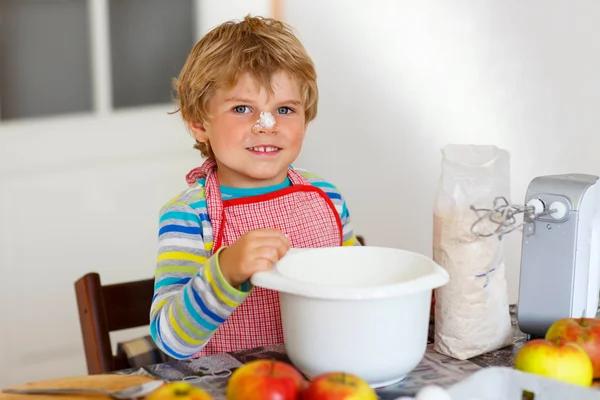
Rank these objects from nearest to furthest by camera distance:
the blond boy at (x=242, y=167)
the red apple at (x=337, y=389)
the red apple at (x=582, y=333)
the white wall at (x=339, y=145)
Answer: the red apple at (x=337, y=389) → the red apple at (x=582, y=333) → the blond boy at (x=242, y=167) → the white wall at (x=339, y=145)

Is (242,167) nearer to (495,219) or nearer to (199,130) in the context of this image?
(199,130)

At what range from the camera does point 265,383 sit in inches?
32.3

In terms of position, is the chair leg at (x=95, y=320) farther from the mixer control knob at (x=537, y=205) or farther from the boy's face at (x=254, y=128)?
the mixer control knob at (x=537, y=205)

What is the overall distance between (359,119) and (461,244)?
1.58 metres

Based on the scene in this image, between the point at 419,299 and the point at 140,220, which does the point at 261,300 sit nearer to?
the point at 419,299

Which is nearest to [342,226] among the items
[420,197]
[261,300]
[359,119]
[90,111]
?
[261,300]

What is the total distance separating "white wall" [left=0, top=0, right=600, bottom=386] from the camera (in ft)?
6.91

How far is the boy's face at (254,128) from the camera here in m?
1.28

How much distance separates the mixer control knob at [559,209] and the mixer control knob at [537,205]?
0.04ft

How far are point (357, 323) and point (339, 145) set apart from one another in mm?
1824

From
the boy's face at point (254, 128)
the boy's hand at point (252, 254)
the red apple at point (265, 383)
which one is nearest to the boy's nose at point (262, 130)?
the boy's face at point (254, 128)

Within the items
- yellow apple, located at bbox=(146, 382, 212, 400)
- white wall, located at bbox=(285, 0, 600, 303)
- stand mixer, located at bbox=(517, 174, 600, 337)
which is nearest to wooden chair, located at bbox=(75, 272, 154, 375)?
yellow apple, located at bbox=(146, 382, 212, 400)

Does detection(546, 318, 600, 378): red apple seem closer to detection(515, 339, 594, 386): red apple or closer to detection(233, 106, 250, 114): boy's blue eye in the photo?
detection(515, 339, 594, 386): red apple

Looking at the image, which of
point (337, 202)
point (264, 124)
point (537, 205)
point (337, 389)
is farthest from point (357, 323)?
point (337, 202)
